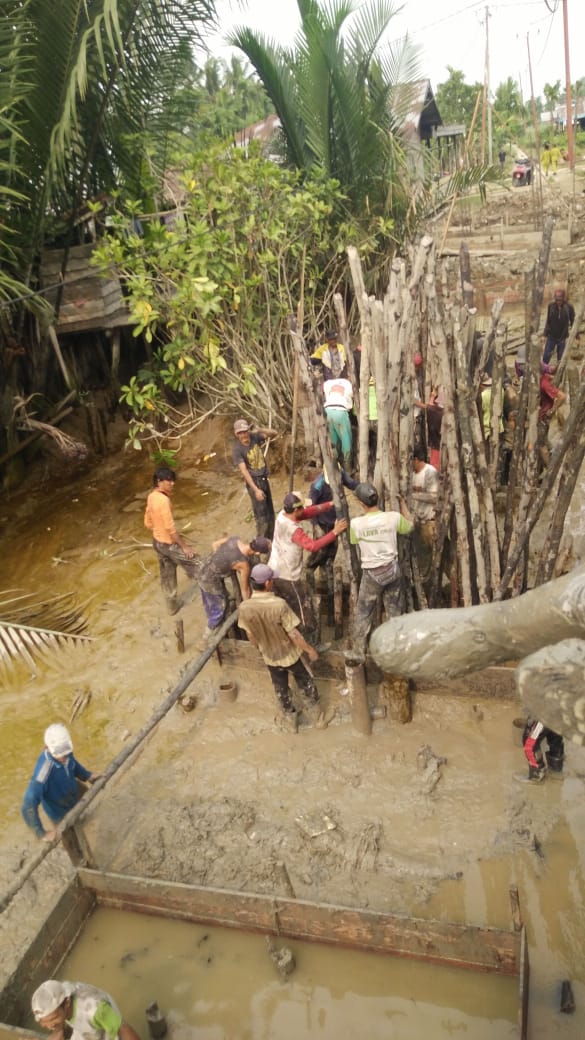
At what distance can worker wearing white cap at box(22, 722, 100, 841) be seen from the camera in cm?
412

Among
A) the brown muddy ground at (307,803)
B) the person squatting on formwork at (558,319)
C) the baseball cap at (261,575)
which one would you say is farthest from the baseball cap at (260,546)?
the person squatting on formwork at (558,319)

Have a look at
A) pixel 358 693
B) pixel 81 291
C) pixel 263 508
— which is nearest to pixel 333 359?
pixel 263 508

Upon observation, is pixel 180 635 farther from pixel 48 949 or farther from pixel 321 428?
pixel 48 949

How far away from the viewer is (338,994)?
370 centimetres

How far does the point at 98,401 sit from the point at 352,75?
5.42 m

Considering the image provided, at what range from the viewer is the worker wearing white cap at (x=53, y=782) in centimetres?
412

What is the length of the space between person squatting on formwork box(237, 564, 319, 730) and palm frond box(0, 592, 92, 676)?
188 centimetres

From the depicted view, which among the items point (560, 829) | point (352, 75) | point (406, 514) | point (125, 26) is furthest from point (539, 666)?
point (352, 75)

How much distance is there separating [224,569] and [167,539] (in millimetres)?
903

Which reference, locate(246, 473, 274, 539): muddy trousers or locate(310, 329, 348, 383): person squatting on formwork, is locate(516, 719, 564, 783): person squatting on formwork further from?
locate(310, 329, 348, 383): person squatting on formwork

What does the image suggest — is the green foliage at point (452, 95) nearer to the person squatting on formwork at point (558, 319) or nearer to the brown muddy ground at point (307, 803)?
the person squatting on formwork at point (558, 319)

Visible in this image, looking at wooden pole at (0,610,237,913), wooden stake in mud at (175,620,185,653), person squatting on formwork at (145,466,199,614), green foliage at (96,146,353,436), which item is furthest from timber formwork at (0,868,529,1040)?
green foliage at (96,146,353,436)

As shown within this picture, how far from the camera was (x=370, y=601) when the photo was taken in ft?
17.1

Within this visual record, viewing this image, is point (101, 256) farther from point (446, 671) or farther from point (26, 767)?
point (446, 671)
